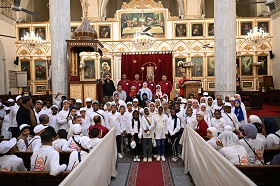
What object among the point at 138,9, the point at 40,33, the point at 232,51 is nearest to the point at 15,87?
the point at 40,33

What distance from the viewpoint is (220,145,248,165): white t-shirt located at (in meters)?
4.33

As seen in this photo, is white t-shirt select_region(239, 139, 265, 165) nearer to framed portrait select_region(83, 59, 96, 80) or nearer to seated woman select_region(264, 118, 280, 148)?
seated woman select_region(264, 118, 280, 148)

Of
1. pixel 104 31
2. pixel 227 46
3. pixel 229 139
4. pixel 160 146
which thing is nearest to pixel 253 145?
pixel 229 139

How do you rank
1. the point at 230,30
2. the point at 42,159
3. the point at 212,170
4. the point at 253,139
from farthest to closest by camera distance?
the point at 230,30 < the point at 253,139 < the point at 42,159 < the point at 212,170

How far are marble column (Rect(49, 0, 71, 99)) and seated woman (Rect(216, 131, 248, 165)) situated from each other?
7965mm

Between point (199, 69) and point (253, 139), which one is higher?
point (199, 69)

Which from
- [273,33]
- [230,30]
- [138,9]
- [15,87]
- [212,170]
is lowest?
[212,170]

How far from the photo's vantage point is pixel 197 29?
2086 centimetres

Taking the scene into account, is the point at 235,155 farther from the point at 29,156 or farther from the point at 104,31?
the point at 104,31

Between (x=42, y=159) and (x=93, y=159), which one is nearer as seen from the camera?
(x=93, y=159)

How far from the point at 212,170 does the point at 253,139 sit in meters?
1.46

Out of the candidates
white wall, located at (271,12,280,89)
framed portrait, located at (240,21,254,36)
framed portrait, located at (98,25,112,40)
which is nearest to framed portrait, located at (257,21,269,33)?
white wall, located at (271,12,280,89)

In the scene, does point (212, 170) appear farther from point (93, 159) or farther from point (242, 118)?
point (242, 118)

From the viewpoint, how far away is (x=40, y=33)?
A: 69.6ft
